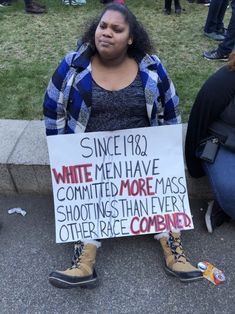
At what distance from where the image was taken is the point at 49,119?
230cm

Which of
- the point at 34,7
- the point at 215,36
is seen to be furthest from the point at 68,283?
the point at 34,7

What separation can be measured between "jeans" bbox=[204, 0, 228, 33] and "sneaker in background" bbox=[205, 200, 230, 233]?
2888 millimetres

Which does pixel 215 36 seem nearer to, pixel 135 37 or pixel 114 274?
pixel 135 37

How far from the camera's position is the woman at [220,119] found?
2.29 meters

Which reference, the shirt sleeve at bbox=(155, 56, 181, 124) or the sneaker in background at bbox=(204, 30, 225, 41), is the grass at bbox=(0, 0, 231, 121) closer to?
the sneaker in background at bbox=(204, 30, 225, 41)

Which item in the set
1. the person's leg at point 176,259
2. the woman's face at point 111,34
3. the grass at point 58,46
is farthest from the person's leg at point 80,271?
the grass at point 58,46

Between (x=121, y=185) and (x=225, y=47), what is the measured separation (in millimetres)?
2465

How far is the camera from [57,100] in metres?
2.22

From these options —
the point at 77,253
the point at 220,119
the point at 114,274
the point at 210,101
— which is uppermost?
the point at 210,101

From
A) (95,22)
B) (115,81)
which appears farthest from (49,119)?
(95,22)

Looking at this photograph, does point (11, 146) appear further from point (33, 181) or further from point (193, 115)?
point (193, 115)

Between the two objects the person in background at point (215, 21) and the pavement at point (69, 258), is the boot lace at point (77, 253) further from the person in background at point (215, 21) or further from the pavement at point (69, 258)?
the person in background at point (215, 21)

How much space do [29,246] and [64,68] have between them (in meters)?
1.06

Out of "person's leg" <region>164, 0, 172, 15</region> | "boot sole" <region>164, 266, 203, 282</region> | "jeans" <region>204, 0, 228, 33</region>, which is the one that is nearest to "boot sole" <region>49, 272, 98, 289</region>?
"boot sole" <region>164, 266, 203, 282</region>
